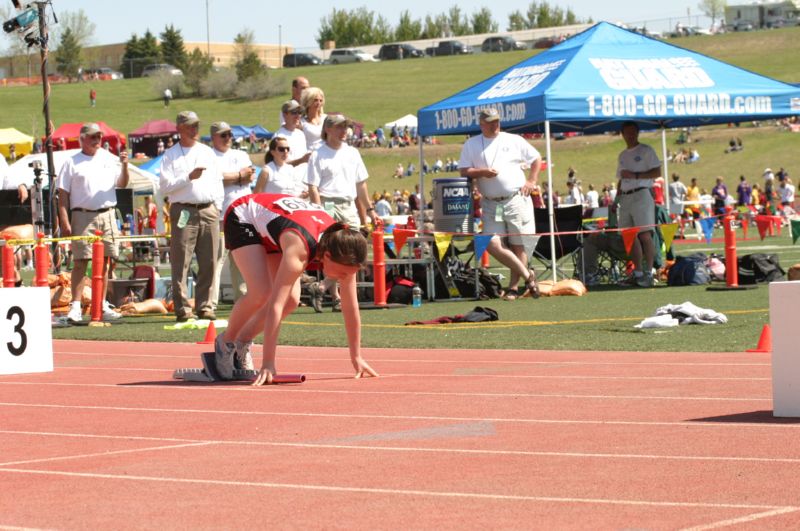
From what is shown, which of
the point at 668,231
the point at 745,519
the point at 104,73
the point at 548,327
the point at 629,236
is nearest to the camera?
the point at 745,519

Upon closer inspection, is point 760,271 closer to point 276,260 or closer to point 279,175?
point 279,175

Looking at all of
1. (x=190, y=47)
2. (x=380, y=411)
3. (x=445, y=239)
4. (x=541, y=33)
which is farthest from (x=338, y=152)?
(x=190, y=47)

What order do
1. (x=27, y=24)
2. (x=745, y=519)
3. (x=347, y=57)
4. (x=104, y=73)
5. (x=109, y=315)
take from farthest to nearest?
(x=347, y=57) < (x=104, y=73) < (x=27, y=24) < (x=109, y=315) < (x=745, y=519)

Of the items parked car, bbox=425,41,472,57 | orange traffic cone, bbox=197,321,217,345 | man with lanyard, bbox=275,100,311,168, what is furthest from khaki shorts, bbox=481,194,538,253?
parked car, bbox=425,41,472,57

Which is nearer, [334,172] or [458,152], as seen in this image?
[334,172]

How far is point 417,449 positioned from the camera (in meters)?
6.98

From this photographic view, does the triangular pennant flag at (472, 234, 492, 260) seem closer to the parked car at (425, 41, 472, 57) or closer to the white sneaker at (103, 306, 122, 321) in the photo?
the white sneaker at (103, 306, 122, 321)

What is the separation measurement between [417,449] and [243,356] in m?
3.63

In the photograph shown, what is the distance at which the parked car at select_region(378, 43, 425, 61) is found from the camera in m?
133

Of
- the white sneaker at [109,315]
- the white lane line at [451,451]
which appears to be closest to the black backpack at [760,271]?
the white sneaker at [109,315]

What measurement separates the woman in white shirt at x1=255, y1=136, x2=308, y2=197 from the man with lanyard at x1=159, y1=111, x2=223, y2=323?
1.68 ft

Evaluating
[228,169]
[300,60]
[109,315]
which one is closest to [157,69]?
[300,60]

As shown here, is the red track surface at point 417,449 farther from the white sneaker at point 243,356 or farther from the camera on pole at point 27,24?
the camera on pole at point 27,24

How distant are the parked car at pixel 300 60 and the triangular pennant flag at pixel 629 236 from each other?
114 meters
